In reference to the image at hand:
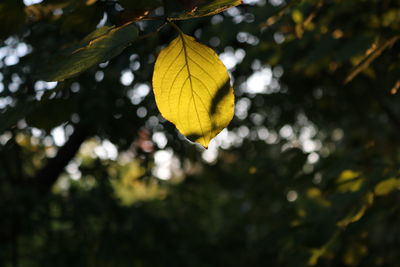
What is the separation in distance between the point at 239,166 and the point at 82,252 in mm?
1996

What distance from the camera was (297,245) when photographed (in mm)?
1317

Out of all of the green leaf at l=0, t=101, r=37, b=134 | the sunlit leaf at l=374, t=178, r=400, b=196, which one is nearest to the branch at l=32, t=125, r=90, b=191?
the sunlit leaf at l=374, t=178, r=400, b=196

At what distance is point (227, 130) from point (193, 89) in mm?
2220

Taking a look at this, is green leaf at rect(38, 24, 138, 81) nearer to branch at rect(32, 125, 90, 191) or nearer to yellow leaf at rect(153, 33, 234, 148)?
yellow leaf at rect(153, 33, 234, 148)

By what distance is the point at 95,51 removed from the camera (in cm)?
57

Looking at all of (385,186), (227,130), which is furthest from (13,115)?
(227,130)

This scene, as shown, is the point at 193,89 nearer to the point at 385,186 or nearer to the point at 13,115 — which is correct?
the point at 13,115

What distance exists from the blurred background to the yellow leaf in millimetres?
82

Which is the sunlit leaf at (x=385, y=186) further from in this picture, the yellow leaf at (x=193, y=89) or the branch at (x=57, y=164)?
the branch at (x=57, y=164)

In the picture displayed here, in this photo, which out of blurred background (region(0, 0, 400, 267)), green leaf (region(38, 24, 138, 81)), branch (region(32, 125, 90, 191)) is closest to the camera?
green leaf (region(38, 24, 138, 81))

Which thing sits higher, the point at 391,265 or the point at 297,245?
the point at 297,245

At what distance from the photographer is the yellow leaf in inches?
23.0

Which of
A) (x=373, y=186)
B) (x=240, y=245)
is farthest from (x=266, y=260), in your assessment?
(x=373, y=186)

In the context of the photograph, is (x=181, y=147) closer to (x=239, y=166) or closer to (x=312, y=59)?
(x=312, y=59)
